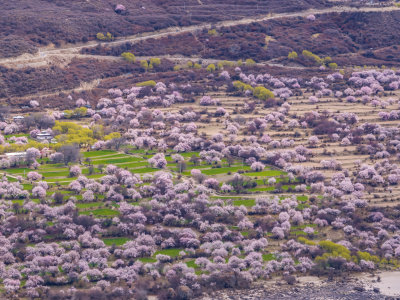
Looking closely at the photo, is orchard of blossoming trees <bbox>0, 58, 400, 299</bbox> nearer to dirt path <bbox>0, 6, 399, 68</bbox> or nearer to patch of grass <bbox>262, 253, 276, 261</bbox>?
patch of grass <bbox>262, 253, 276, 261</bbox>

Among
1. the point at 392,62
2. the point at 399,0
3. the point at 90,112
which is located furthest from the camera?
the point at 399,0

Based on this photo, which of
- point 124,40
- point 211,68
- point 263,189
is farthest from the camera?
point 124,40

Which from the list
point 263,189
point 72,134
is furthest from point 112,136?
point 263,189

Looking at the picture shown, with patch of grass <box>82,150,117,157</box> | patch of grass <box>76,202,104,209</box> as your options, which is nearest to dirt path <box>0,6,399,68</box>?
patch of grass <box>82,150,117,157</box>

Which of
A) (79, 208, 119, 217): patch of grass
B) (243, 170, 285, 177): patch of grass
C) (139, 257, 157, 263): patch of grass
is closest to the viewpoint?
(139, 257, 157, 263): patch of grass

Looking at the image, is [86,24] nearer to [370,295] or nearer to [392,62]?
[392,62]

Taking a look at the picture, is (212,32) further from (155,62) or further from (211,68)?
(155,62)

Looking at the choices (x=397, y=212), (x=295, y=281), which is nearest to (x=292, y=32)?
(x=397, y=212)
